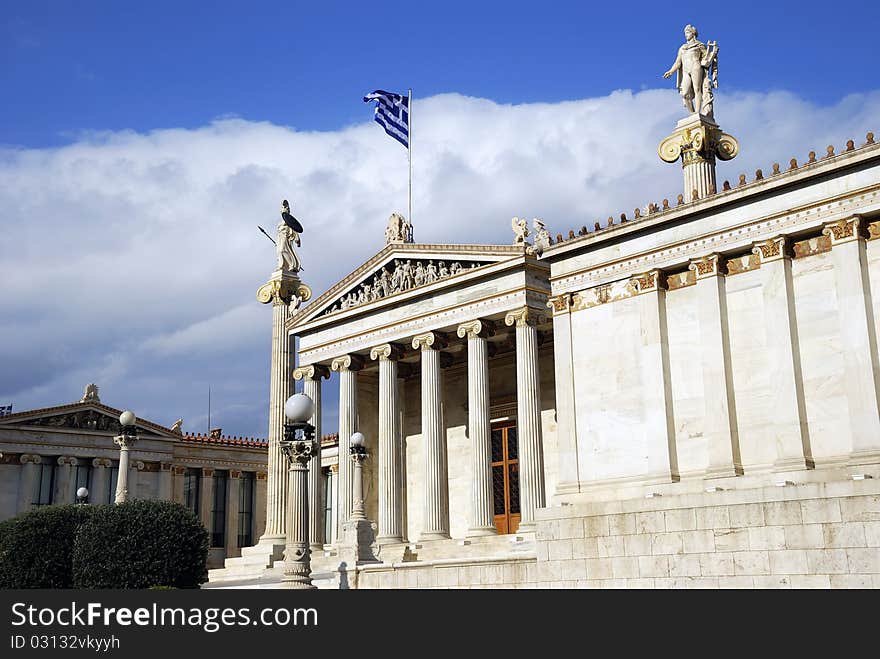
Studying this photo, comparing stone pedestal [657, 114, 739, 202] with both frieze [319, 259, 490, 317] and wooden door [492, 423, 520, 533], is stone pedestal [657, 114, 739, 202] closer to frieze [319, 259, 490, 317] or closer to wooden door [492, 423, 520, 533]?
frieze [319, 259, 490, 317]

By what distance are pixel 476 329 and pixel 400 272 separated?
490cm

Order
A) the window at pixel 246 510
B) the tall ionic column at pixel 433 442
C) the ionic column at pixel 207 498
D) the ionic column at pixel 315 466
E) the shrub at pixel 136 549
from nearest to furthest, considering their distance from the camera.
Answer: the shrub at pixel 136 549
the tall ionic column at pixel 433 442
the ionic column at pixel 315 466
the ionic column at pixel 207 498
the window at pixel 246 510

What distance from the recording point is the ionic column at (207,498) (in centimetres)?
5956

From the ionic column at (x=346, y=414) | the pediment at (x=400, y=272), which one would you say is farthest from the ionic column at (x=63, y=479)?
the ionic column at (x=346, y=414)

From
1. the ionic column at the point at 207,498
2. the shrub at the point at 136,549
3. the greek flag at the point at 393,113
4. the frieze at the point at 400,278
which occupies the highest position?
the greek flag at the point at 393,113

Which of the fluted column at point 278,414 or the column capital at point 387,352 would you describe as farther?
the fluted column at point 278,414

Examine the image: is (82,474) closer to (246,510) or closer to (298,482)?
(246,510)

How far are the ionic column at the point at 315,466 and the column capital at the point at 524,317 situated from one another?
1001 centimetres

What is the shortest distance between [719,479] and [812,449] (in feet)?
6.70

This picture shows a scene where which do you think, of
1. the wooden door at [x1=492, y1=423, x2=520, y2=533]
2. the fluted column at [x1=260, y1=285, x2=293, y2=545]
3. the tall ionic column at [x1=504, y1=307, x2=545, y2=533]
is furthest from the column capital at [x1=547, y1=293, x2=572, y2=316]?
the fluted column at [x1=260, y1=285, x2=293, y2=545]

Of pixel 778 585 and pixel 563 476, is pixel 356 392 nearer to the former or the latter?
pixel 563 476

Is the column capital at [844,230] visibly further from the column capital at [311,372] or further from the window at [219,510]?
the window at [219,510]

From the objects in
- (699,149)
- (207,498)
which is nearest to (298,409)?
(699,149)

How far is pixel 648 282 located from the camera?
24906 millimetres
